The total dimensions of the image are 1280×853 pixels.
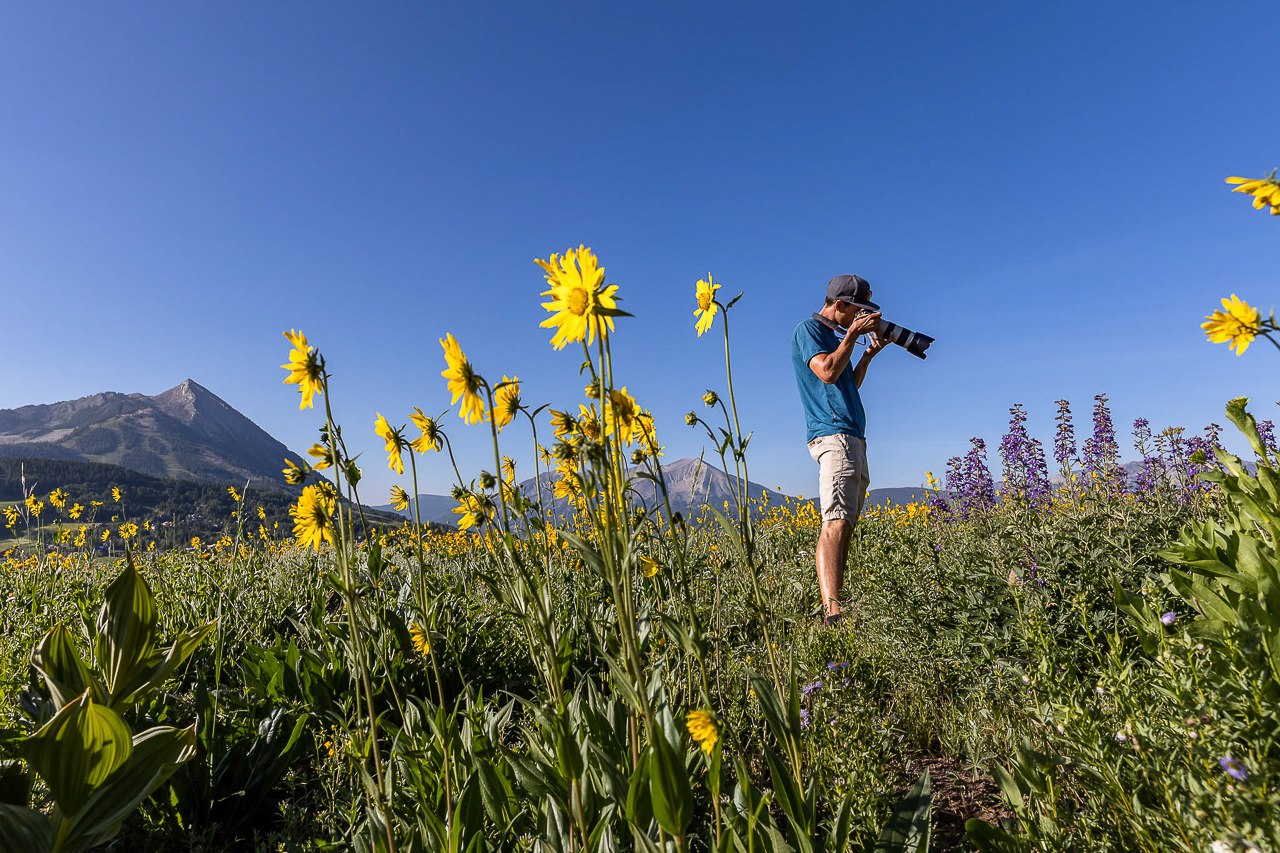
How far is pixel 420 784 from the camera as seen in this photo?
62.5 inches

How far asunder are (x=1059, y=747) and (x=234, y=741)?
262 cm

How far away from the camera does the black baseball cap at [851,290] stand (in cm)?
388

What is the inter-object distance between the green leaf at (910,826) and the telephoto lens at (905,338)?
2944 mm

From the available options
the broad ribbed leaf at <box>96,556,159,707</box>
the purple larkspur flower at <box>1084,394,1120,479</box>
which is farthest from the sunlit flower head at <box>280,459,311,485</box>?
the purple larkspur flower at <box>1084,394,1120,479</box>

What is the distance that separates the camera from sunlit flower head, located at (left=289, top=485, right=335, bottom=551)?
158 centimetres

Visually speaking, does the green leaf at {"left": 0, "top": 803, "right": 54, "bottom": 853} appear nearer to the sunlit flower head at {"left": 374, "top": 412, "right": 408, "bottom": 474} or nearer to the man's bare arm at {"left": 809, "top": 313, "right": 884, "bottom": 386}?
the sunlit flower head at {"left": 374, "top": 412, "right": 408, "bottom": 474}

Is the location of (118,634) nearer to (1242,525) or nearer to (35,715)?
(35,715)

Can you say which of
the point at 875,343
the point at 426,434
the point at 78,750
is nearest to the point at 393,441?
the point at 426,434

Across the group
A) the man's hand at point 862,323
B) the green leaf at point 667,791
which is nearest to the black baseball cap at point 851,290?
the man's hand at point 862,323

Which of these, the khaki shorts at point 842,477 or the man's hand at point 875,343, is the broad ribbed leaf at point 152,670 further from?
the man's hand at point 875,343

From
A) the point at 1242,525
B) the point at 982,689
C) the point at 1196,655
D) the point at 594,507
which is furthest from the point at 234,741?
the point at 1242,525

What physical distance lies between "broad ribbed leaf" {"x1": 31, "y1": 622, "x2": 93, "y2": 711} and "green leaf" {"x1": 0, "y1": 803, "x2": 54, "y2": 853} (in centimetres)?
26

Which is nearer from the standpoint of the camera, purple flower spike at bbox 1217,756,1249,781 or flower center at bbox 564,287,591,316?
purple flower spike at bbox 1217,756,1249,781

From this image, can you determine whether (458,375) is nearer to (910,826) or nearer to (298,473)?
(298,473)
